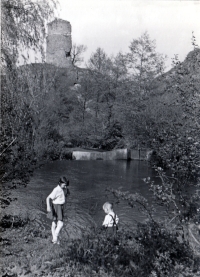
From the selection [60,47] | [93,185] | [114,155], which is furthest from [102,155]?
[60,47]

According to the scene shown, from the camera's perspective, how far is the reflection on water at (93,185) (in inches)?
544

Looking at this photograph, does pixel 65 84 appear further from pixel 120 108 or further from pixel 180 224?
pixel 180 224

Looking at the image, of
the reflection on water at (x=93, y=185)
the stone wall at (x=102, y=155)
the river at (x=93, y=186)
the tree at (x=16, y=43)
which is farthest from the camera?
the stone wall at (x=102, y=155)

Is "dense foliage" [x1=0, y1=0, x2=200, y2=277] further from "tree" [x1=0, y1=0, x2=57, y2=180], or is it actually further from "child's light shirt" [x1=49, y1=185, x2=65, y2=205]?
"child's light shirt" [x1=49, y1=185, x2=65, y2=205]

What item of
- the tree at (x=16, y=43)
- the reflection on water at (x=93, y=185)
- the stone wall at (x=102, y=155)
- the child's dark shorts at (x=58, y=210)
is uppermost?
the tree at (x=16, y=43)

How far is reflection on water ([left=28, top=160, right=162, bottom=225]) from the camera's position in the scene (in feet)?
45.3

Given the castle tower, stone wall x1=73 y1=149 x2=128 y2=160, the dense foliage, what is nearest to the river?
the dense foliage

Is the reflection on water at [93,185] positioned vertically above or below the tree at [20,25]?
below

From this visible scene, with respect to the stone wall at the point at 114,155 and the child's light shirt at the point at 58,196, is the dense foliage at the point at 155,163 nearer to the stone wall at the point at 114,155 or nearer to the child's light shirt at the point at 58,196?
the child's light shirt at the point at 58,196

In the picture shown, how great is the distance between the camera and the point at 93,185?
18969 mm

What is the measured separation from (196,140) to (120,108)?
2762 cm

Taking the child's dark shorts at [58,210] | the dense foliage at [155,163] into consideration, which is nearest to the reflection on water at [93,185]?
the child's dark shorts at [58,210]

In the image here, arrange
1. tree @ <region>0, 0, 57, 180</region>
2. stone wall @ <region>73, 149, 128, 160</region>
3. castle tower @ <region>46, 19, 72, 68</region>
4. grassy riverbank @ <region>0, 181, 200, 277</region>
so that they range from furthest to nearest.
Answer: castle tower @ <region>46, 19, 72, 68</region> → stone wall @ <region>73, 149, 128, 160</region> → tree @ <region>0, 0, 57, 180</region> → grassy riverbank @ <region>0, 181, 200, 277</region>

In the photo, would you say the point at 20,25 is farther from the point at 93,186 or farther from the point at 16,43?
the point at 93,186
